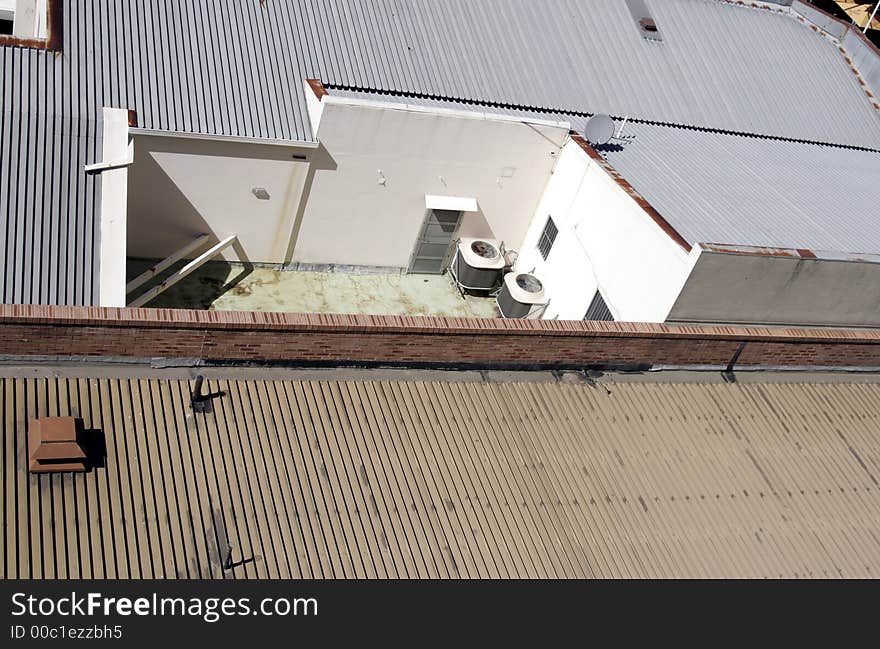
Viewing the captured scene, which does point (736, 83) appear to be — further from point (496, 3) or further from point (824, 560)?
point (824, 560)

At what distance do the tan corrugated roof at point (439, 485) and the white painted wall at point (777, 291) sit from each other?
87.7 inches

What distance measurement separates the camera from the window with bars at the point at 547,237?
70.9 feet

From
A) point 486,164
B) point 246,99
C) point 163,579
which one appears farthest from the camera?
point 486,164

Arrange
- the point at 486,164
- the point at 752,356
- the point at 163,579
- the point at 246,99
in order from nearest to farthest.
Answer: the point at 163,579 < the point at 752,356 < the point at 246,99 < the point at 486,164

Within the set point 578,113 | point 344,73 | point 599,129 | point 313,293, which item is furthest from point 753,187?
point 313,293

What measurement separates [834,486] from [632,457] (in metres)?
3.65

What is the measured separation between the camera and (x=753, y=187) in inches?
793

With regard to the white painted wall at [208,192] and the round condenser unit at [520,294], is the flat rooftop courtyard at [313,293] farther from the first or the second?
the round condenser unit at [520,294]

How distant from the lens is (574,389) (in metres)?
14.5

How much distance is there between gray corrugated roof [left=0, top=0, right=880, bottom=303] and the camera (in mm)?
16125

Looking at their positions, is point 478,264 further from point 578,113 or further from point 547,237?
point 578,113

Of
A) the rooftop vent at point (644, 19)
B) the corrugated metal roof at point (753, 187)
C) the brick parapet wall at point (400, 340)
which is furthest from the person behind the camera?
the rooftop vent at point (644, 19)

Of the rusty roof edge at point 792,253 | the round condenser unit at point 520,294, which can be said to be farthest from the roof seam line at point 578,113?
the rusty roof edge at point 792,253

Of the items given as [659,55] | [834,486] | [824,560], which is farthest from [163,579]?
[659,55]
